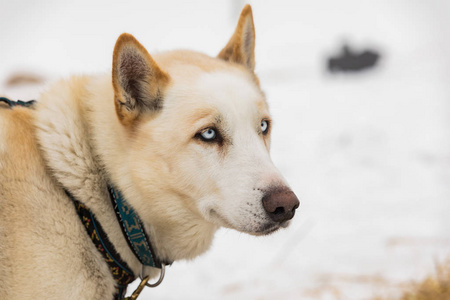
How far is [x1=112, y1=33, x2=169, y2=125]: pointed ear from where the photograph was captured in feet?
6.30

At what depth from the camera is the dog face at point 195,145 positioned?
75.9 inches

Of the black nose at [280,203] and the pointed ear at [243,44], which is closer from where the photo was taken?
the black nose at [280,203]

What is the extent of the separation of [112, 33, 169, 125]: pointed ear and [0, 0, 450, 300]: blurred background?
0.60m

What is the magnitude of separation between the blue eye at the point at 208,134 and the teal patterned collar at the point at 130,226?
0.50 metres

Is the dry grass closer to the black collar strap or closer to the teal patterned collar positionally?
the teal patterned collar

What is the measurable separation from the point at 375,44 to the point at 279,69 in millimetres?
3270

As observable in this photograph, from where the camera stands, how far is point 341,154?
7094 millimetres

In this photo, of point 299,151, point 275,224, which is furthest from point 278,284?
point 299,151

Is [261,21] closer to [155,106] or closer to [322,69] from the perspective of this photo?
[322,69]

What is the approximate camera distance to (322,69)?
1335 centimetres

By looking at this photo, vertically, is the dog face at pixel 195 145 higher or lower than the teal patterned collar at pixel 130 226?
higher

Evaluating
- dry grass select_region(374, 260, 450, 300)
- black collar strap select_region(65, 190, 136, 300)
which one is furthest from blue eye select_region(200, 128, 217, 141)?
dry grass select_region(374, 260, 450, 300)

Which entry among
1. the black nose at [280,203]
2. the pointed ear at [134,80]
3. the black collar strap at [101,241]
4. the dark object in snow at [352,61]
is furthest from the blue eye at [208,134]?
the dark object in snow at [352,61]

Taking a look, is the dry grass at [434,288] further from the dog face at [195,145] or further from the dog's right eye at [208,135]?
the dog's right eye at [208,135]
